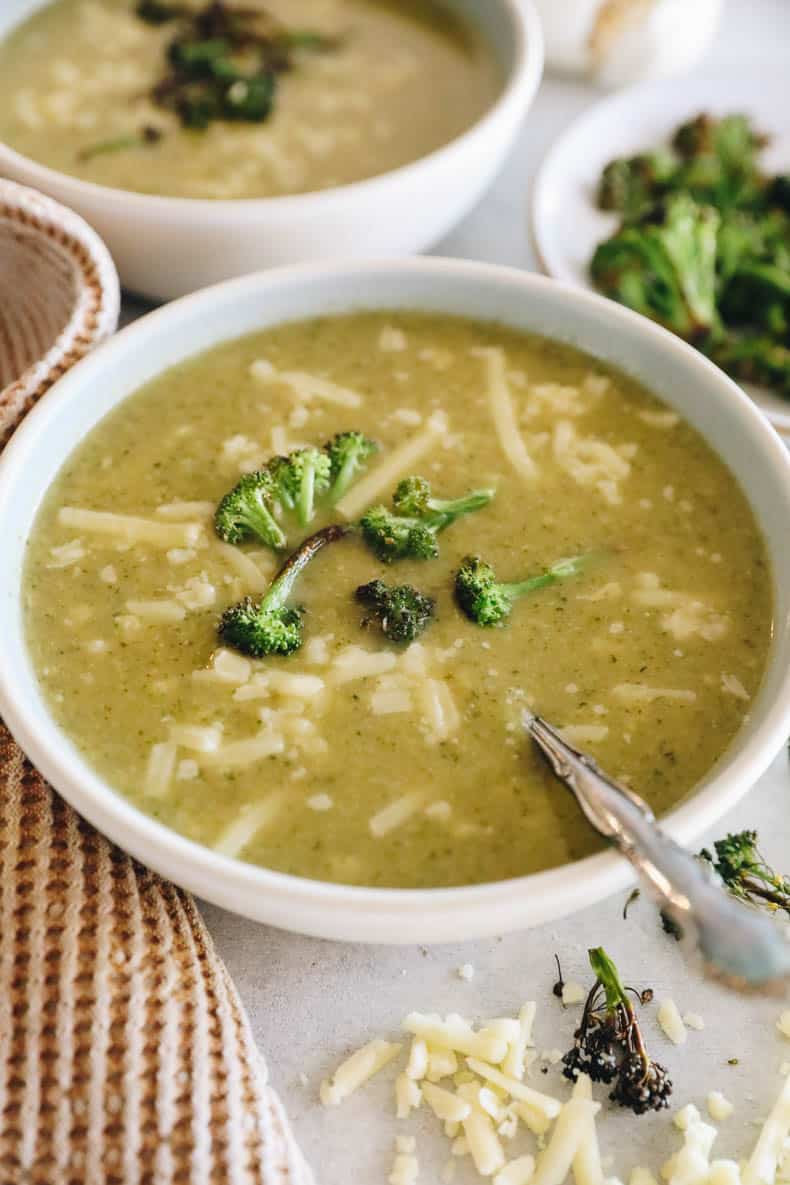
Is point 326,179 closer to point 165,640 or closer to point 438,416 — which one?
point 438,416

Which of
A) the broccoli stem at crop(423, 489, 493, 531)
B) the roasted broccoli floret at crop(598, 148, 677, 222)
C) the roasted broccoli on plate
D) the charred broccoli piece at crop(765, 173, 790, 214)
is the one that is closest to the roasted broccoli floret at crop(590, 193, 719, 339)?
the roasted broccoli on plate

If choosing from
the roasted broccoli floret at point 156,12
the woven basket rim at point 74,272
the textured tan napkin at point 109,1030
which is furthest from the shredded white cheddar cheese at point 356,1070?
the roasted broccoli floret at point 156,12

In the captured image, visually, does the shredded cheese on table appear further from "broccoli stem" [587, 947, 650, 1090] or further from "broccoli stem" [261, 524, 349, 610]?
"broccoli stem" [261, 524, 349, 610]

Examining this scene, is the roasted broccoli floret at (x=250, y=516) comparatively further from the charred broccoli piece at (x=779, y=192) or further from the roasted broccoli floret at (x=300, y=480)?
the charred broccoli piece at (x=779, y=192)

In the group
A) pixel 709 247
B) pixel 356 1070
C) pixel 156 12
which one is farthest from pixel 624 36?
pixel 356 1070

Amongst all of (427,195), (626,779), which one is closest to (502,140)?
(427,195)
